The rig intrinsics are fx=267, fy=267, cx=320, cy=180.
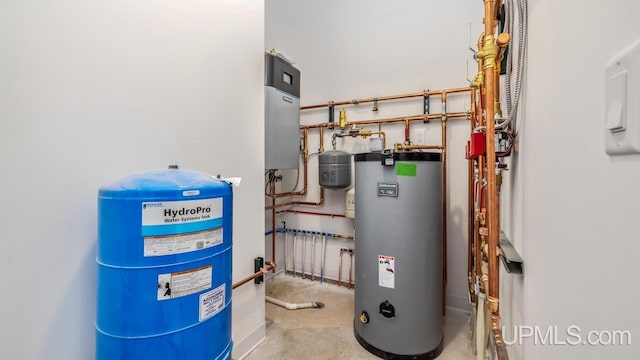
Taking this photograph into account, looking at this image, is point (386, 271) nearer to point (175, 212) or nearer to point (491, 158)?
point (491, 158)

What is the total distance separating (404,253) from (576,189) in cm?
120

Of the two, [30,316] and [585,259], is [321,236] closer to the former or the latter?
[30,316]

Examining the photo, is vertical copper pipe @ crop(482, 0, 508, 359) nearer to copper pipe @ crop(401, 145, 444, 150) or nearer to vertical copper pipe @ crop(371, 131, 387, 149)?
copper pipe @ crop(401, 145, 444, 150)

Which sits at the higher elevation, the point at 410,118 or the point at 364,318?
the point at 410,118

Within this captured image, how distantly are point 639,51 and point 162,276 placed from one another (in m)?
1.07

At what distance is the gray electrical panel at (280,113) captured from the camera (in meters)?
1.99

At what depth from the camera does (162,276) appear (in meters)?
0.80

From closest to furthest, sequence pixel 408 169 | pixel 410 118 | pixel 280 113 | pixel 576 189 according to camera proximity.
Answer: pixel 576 189 → pixel 408 169 → pixel 280 113 → pixel 410 118

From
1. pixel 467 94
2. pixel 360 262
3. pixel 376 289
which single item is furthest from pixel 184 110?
pixel 467 94

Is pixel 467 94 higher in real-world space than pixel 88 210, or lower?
higher

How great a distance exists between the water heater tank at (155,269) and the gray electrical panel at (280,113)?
1.19 meters

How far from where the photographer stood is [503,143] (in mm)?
999

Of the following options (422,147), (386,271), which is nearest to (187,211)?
(386,271)

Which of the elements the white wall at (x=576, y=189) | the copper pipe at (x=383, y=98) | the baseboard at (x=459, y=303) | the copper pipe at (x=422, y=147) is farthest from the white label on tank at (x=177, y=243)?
the baseboard at (x=459, y=303)
